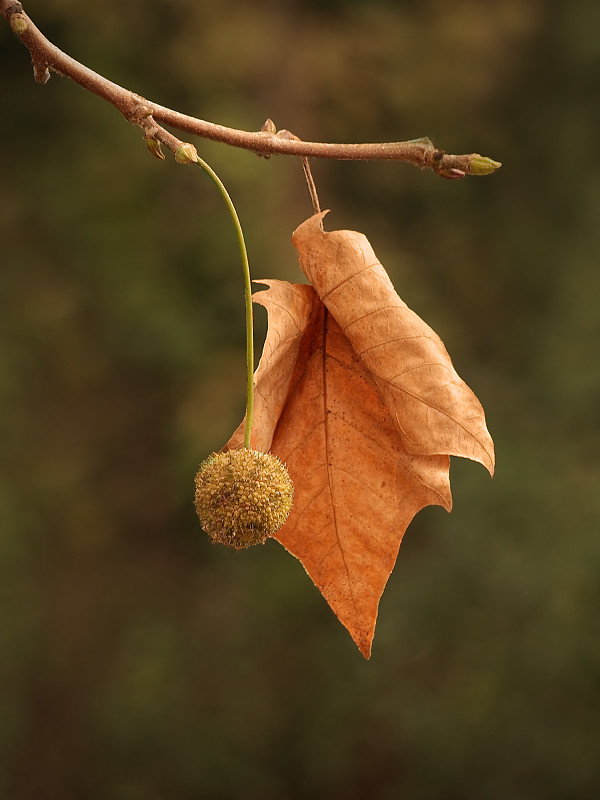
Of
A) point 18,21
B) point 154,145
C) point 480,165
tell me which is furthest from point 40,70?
point 480,165

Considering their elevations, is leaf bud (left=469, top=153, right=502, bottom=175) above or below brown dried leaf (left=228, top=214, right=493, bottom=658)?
above

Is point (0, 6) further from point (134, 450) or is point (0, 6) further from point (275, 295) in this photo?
point (134, 450)

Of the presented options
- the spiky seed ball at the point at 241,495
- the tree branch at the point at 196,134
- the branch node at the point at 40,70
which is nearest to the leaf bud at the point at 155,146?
the tree branch at the point at 196,134

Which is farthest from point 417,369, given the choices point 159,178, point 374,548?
point 159,178

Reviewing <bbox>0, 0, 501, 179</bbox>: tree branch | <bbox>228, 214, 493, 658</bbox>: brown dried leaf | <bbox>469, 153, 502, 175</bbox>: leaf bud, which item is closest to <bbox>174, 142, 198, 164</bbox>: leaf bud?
<bbox>0, 0, 501, 179</bbox>: tree branch

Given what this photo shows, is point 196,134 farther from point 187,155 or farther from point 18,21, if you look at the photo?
point 18,21

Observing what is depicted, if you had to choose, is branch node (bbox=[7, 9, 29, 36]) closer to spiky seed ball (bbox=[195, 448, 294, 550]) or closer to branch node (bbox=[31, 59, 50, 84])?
branch node (bbox=[31, 59, 50, 84])
